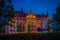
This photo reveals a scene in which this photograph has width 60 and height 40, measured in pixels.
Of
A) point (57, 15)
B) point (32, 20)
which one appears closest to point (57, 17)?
point (57, 15)

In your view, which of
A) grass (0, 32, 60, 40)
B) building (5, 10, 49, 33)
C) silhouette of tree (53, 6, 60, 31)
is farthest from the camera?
building (5, 10, 49, 33)

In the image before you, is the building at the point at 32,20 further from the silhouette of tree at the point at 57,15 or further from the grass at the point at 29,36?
the grass at the point at 29,36

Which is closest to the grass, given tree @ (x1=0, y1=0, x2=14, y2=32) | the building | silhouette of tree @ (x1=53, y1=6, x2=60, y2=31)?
tree @ (x1=0, y1=0, x2=14, y2=32)

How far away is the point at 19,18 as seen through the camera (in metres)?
21.0

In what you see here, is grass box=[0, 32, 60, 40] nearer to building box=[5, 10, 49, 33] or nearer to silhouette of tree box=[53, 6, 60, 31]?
silhouette of tree box=[53, 6, 60, 31]

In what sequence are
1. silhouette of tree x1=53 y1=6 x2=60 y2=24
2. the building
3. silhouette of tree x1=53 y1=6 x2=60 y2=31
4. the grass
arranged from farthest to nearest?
the building → silhouette of tree x1=53 y1=6 x2=60 y2=24 → silhouette of tree x1=53 y1=6 x2=60 y2=31 → the grass

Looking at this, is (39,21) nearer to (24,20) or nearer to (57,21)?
(24,20)

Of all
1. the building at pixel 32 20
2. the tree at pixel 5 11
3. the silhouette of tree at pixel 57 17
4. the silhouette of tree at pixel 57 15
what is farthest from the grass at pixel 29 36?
the building at pixel 32 20

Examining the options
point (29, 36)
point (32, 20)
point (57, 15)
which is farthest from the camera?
point (32, 20)

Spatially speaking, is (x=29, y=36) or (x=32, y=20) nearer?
(x=29, y=36)

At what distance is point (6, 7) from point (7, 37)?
71.8 inches

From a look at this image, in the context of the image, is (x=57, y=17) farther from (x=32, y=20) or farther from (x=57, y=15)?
(x=32, y=20)

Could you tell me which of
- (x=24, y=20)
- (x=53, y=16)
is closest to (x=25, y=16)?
(x=24, y=20)

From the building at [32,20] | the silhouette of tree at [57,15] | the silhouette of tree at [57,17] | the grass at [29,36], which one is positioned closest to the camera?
the grass at [29,36]
